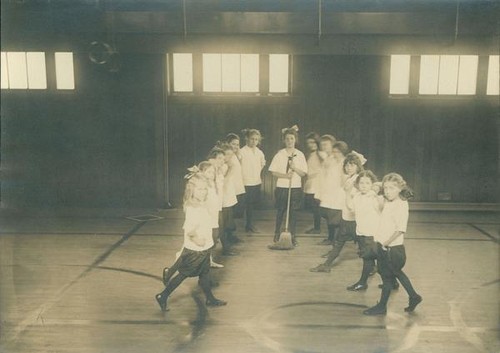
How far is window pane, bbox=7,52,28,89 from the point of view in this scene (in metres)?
12.6

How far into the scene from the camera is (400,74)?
12484 mm

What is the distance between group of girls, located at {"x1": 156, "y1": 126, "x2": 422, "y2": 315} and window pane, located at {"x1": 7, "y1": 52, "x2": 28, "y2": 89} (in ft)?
19.0

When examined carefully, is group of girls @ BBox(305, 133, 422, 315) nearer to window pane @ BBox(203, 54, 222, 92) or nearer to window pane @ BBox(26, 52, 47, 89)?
window pane @ BBox(203, 54, 222, 92)

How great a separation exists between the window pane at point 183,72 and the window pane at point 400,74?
14.4ft

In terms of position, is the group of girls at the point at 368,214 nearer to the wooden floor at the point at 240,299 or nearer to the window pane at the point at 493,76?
the wooden floor at the point at 240,299

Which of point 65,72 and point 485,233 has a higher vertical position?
point 65,72

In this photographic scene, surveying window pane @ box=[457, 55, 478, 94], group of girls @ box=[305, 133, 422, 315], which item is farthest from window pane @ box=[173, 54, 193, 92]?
window pane @ box=[457, 55, 478, 94]

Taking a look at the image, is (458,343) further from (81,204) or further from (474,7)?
(81,204)

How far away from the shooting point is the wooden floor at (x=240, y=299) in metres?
6.28

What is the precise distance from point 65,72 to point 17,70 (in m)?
1.05

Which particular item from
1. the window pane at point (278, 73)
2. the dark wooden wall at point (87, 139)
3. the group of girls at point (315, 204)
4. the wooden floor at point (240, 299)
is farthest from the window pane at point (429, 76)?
the dark wooden wall at point (87, 139)

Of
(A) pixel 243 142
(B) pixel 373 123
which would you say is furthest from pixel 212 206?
(B) pixel 373 123

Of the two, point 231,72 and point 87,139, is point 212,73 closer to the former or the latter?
point 231,72

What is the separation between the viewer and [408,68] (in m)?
12.4
